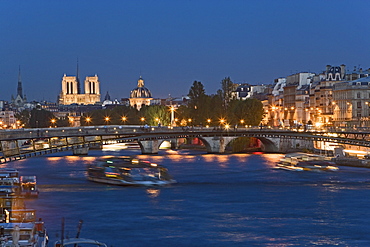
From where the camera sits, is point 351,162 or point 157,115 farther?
point 157,115

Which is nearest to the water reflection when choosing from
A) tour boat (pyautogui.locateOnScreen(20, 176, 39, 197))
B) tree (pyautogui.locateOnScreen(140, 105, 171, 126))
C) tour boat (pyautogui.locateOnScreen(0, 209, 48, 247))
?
tour boat (pyautogui.locateOnScreen(20, 176, 39, 197))

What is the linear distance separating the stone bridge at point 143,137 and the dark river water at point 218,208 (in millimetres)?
2129

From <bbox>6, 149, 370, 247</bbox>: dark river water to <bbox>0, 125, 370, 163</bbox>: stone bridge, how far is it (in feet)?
6.99

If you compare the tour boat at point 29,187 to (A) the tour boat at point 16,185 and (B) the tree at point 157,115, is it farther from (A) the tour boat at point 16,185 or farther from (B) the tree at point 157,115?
(B) the tree at point 157,115

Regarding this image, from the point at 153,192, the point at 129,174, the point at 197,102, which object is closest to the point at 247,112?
the point at 197,102

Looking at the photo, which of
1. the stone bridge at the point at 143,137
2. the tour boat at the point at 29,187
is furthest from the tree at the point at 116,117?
the tour boat at the point at 29,187

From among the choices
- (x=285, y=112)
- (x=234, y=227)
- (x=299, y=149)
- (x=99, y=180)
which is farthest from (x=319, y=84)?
(x=234, y=227)

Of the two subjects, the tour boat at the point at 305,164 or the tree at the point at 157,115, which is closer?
the tour boat at the point at 305,164

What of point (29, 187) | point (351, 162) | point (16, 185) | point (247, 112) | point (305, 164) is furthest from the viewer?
point (247, 112)

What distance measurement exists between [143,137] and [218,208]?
2758cm

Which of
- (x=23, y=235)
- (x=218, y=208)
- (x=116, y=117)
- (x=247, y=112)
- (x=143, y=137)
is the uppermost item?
(x=116, y=117)

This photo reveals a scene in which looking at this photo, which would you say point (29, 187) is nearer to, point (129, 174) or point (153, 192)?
point (153, 192)

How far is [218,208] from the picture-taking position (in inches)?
1468

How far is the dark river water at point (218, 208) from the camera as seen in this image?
3055cm
